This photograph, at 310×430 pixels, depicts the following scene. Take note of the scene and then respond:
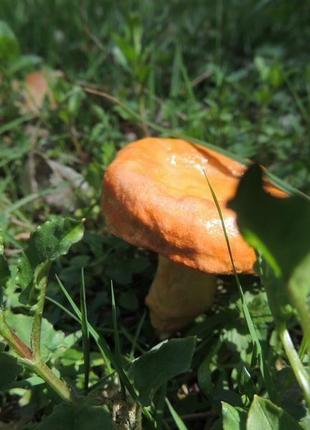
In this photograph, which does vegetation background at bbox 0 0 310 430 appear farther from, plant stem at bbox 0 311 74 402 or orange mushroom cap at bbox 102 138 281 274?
orange mushroom cap at bbox 102 138 281 274

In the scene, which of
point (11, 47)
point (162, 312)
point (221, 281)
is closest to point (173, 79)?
point (11, 47)

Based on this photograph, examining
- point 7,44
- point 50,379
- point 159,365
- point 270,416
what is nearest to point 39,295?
point 50,379

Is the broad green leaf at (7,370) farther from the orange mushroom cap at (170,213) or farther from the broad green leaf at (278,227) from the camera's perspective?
the broad green leaf at (278,227)

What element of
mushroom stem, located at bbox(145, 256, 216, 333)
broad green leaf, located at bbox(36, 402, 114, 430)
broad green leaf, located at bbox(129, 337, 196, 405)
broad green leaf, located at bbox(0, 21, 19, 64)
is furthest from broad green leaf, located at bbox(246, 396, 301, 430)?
broad green leaf, located at bbox(0, 21, 19, 64)

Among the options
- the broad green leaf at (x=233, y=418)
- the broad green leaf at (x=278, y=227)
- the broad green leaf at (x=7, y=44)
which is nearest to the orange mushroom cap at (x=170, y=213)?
the broad green leaf at (x=233, y=418)

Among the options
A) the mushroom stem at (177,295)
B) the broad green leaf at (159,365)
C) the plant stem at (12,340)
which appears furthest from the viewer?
the mushroom stem at (177,295)

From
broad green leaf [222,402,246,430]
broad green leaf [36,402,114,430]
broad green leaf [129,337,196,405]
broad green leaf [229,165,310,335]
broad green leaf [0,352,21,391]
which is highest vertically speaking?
broad green leaf [229,165,310,335]

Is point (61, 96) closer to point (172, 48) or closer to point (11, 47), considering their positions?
point (11, 47)
